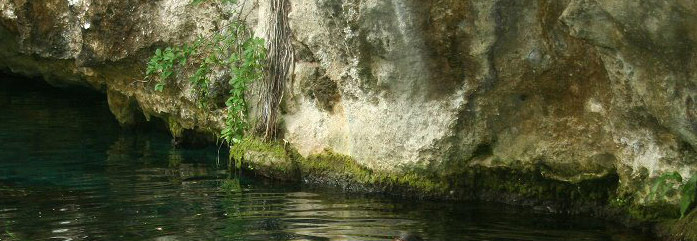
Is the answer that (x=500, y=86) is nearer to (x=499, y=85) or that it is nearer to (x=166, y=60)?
(x=499, y=85)

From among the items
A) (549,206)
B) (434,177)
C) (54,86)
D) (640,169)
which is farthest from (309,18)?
(54,86)

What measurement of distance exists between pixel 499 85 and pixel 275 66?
3077 mm

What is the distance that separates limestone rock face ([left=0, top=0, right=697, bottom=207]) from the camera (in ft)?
27.6

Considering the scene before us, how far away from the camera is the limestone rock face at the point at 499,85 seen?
8422 mm

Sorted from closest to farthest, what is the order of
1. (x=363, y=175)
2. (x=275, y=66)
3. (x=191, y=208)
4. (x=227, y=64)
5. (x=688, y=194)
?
(x=688, y=194), (x=191, y=208), (x=363, y=175), (x=275, y=66), (x=227, y=64)

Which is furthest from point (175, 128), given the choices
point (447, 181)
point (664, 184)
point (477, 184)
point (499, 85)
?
point (664, 184)

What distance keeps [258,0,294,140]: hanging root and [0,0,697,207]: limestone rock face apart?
12cm

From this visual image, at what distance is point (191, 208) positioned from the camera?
1039 centimetres

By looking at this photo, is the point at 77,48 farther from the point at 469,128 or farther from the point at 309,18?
the point at 469,128

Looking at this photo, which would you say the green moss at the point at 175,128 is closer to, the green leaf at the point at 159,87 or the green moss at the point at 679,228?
the green leaf at the point at 159,87

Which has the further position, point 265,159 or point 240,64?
point 240,64

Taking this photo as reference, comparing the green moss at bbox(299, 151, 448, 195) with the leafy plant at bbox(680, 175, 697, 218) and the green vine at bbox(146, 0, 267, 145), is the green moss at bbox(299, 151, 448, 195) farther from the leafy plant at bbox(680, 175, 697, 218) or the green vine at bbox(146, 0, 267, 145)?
the leafy plant at bbox(680, 175, 697, 218)

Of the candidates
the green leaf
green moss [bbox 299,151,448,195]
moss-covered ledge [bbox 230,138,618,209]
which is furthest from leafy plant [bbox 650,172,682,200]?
the green leaf

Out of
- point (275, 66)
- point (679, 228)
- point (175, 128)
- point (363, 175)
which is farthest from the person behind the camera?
point (175, 128)
